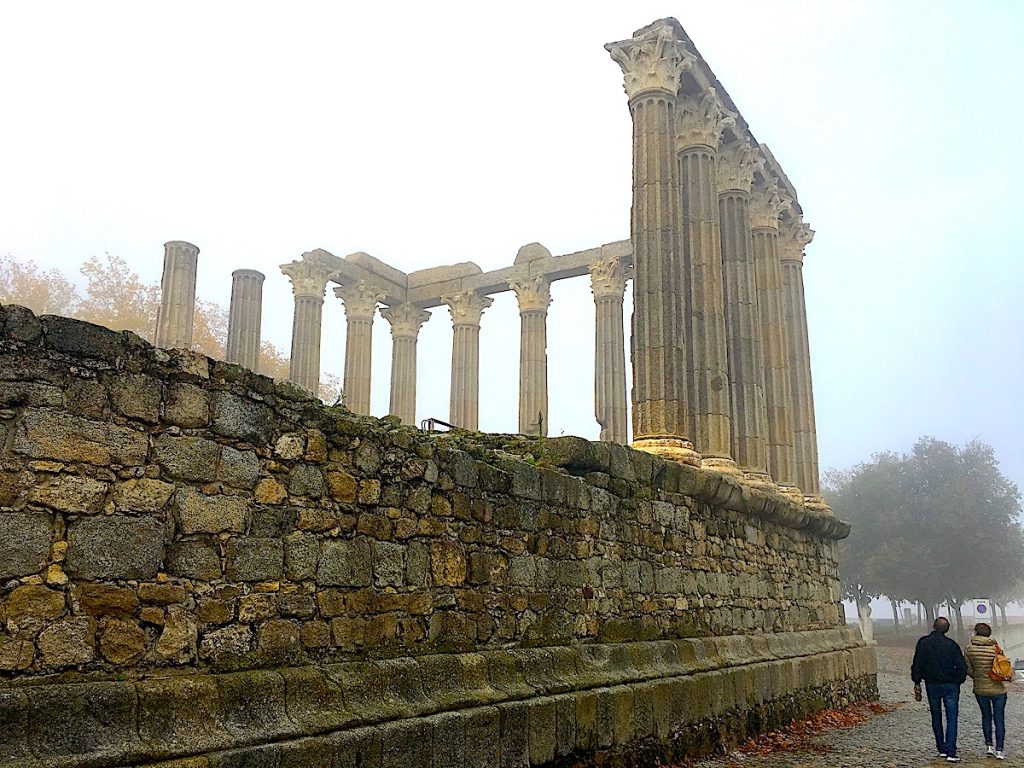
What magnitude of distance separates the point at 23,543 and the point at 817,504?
15.4m

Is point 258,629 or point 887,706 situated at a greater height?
point 258,629

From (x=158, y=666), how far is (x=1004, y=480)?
48.8 metres

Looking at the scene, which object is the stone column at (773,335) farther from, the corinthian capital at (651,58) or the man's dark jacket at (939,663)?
the man's dark jacket at (939,663)

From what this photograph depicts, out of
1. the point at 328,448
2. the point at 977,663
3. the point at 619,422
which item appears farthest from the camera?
the point at 619,422

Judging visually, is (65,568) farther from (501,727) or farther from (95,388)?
(501,727)

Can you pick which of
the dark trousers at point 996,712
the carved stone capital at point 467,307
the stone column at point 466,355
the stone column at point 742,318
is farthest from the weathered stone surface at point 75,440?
the carved stone capital at point 467,307

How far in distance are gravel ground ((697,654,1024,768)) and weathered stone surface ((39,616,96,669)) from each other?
19.9 ft

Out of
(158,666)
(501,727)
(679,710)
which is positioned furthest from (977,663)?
(158,666)

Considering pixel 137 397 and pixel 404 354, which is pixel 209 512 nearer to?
pixel 137 397

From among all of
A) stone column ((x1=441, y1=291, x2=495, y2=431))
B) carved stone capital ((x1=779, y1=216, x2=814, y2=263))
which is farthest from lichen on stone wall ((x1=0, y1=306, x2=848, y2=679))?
stone column ((x1=441, y1=291, x2=495, y2=431))

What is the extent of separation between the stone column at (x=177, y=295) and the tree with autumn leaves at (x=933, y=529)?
3371cm

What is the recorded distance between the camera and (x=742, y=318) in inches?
639

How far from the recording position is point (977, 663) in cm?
954

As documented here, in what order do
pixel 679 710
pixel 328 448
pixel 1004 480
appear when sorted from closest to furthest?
pixel 328 448 → pixel 679 710 → pixel 1004 480
